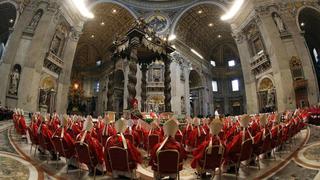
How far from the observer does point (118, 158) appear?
3287 millimetres

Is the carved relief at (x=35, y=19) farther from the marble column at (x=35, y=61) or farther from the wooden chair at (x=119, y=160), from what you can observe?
the wooden chair at (x=119, y=160)

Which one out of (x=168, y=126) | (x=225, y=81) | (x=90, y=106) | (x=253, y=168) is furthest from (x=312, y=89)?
(x=90, y=106)

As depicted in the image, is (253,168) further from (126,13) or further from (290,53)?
(126,13)

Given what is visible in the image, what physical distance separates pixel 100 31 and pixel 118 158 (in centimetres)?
2679

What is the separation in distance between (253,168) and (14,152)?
5551 mm

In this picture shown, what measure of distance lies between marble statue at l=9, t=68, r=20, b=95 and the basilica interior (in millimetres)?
62

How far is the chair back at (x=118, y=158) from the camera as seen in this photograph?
10.6 ft

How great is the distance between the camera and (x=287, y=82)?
1477 cm

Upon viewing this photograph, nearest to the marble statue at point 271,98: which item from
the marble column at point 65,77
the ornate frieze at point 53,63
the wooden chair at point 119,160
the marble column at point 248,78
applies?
the marble column at point 248,78

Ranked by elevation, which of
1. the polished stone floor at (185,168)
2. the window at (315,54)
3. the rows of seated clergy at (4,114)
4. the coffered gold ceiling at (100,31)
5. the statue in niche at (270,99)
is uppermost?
the coffered gold ceiling at (100,31)

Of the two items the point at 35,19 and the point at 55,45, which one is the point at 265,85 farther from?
the point at 35,19

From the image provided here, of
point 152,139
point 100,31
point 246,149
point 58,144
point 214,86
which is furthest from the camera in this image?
point 214,86

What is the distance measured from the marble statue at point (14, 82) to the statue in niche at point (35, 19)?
3.70 m

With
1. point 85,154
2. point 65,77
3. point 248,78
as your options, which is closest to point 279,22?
point 248,78
